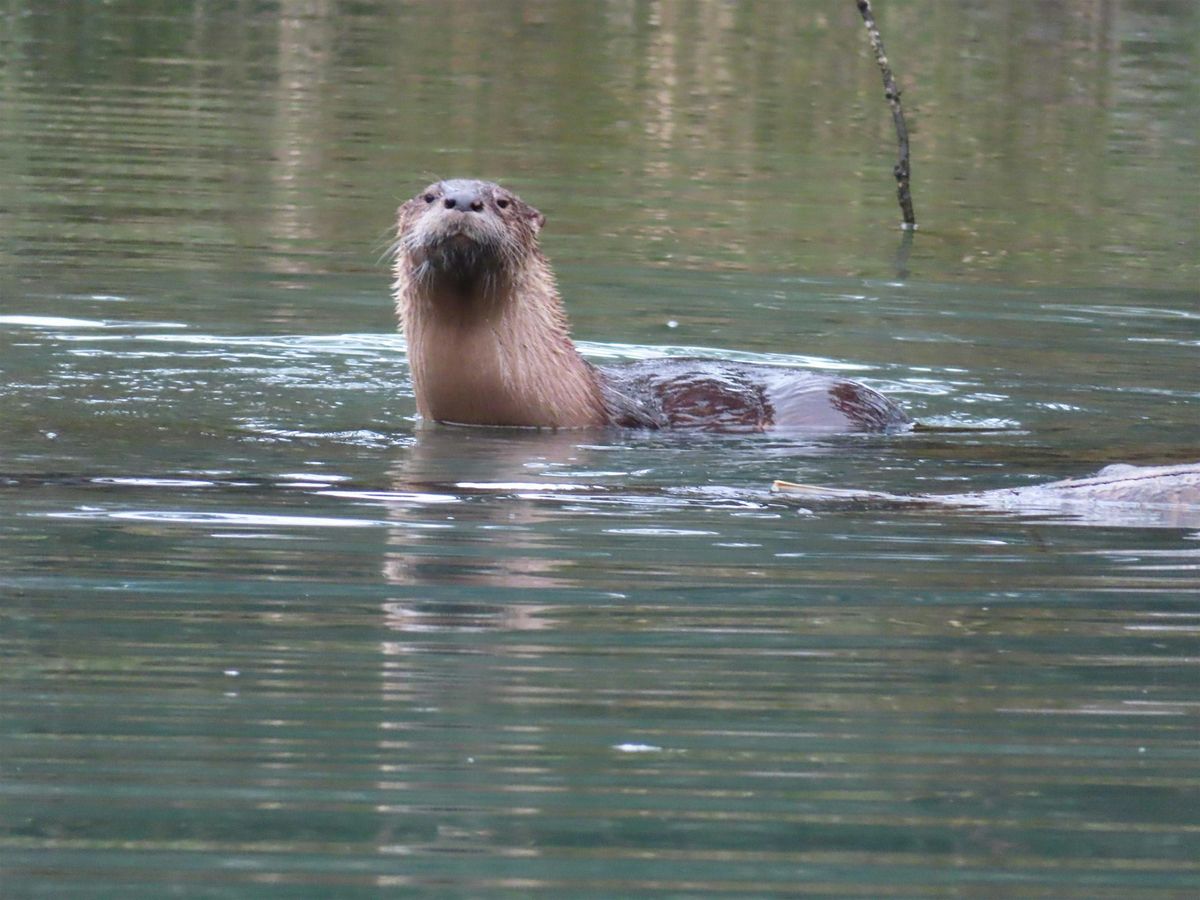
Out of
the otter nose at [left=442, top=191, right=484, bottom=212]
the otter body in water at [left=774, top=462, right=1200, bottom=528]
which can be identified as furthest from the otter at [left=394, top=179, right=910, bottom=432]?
the otter body in water at [left=774, top=462, right=1200, bottom=528]

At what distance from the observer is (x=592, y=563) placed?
6.21 metres

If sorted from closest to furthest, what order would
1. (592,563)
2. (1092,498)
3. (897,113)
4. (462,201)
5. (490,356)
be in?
(592,563) → (1092,498) → (462,201) → (490,356) → (897,113)

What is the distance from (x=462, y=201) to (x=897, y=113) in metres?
6.69

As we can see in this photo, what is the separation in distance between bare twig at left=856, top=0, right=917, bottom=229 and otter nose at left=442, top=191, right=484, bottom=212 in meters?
5.80

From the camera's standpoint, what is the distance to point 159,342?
434 inches

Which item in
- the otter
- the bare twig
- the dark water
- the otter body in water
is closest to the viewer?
the dark water

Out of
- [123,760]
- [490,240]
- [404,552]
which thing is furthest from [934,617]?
[490,240]

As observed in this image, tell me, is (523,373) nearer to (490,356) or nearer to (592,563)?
(490,356)

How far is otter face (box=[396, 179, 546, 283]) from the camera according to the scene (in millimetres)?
8891

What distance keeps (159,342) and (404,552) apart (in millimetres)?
5059

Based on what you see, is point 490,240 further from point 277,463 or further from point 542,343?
point 277,463

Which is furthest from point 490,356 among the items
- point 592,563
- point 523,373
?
point 592,563

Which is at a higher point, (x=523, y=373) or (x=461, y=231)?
(x=461, y=231)

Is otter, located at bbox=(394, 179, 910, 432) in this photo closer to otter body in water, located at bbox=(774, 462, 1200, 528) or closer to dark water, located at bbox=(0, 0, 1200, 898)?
dark water, located at bbox=(0, 0, 1200, 898)
